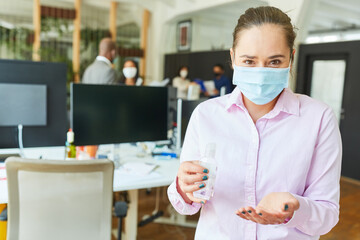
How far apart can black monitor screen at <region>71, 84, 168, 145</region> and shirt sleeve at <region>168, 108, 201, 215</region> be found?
1.03m

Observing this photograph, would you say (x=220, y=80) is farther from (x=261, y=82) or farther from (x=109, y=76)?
(x=261, y=82)

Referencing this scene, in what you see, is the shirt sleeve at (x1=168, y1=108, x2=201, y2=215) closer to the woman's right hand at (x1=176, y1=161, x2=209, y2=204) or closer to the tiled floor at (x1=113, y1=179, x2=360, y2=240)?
the woman's right hand at (x1=176, y1=161, x2=209, y2=204)

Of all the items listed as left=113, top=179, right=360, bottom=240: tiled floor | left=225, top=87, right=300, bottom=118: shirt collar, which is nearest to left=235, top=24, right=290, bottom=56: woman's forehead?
left=225, top=87, right=300, bottom=118: shirt collar

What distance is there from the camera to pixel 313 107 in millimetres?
939

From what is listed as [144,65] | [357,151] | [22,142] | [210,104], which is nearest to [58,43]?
[144,65]

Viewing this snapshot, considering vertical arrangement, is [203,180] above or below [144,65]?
below

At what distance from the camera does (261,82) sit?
3.14ft

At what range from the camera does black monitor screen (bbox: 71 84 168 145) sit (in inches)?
72.6

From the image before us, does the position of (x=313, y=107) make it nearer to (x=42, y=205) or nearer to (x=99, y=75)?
(x=42, y=205)

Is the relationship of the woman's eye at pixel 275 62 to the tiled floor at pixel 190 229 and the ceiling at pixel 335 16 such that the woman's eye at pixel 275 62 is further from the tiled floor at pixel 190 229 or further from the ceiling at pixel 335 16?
the ceiling at pixel 335 16

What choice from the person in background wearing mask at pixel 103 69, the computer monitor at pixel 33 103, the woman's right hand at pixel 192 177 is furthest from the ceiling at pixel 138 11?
the woman's right hand at pixel 192 177

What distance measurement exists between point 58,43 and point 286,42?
22.6 feet

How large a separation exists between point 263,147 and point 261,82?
0.20 m

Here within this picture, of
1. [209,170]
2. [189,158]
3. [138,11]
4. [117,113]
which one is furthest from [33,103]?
[138,11]
